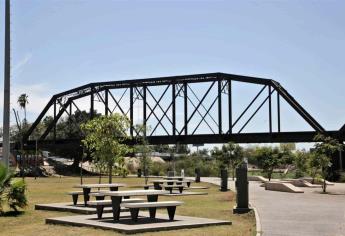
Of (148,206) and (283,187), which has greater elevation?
(148,206)

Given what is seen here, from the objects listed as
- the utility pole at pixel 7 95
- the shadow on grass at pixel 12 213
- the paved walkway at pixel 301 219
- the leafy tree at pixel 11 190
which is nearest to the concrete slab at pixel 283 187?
the paved walkway at pixel 301 219

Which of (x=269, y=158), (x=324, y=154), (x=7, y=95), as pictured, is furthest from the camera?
(x=269, y=158)

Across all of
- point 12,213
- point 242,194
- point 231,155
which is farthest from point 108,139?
point 231,155

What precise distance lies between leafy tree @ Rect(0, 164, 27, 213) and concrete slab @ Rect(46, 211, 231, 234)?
9.92 feet

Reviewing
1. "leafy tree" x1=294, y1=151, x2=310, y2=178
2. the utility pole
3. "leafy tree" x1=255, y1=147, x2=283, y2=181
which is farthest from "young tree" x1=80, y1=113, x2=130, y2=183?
"leafy tree" x1=294, y1=151, x2=310, y2=178

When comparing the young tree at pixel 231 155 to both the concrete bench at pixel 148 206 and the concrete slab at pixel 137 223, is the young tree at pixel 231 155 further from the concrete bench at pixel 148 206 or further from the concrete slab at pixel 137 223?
the concrete bench at pixel 148 206

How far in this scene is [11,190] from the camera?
19.3m

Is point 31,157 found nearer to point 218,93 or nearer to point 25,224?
point 218,93

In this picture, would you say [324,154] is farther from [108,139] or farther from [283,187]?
[108,139]

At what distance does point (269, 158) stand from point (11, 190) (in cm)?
3584

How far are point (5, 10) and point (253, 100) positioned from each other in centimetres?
6708

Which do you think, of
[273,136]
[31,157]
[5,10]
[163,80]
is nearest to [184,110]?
[163,80]

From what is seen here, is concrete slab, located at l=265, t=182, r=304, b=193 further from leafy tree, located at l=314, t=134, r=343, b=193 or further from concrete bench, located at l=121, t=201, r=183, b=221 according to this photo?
concrete bench, located at l=121, t=201, r=183, b=221

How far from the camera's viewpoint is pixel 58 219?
659 inches
